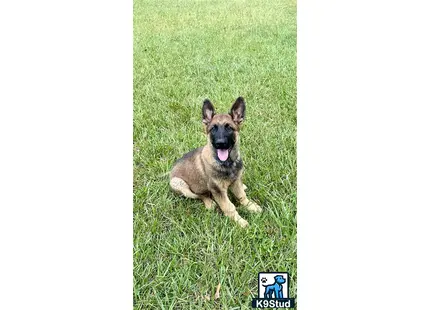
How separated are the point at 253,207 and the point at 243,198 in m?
0.08

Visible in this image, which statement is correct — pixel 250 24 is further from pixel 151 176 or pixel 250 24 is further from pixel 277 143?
pixel 151 176

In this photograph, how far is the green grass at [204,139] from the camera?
2.70 meters

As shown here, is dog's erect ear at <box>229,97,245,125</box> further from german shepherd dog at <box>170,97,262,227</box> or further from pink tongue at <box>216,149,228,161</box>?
pink tongue at <box>216,149,228,161</box>

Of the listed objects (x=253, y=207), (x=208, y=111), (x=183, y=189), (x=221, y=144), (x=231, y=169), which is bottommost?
(x=253, y=207)

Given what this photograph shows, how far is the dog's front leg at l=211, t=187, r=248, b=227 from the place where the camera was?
2903mm

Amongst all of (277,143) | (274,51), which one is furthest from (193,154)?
(274,51)

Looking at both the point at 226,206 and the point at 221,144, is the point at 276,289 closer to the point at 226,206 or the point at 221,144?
the point at 226,206

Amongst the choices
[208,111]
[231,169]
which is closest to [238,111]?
[208,111]

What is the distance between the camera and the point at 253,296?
2.65 metres

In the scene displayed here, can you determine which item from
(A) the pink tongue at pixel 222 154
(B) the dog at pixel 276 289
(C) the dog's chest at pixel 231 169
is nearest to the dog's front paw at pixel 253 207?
(C) the dog's chest at pixel 231 169

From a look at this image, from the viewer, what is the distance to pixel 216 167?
3010 mm

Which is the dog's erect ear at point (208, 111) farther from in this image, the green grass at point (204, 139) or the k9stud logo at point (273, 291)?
the k9stud logo at point (273, 291)

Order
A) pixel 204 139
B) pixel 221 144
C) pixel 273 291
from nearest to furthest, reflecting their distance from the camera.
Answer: pixel 273 291, pixel 221 144, pixel 204 139

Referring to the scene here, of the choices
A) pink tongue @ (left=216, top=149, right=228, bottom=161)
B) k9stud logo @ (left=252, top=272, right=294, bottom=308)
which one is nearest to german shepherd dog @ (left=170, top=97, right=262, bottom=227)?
pink tongue @ (left=216, top=149, right=228, bottom=161)
